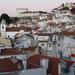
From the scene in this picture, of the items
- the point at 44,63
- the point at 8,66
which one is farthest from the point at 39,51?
the point at 8,66

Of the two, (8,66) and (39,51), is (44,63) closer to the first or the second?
(8,66)

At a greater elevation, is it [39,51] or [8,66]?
[8,66]

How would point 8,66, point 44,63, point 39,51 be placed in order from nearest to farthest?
point 8,66, point 44,63, point 39,51

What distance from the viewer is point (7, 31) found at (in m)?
47.3

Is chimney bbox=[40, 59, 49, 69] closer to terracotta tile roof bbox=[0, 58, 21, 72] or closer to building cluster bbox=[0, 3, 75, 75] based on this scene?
building cluster bbox=[0, 3, 75, 75]

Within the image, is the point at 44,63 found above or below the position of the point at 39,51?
above

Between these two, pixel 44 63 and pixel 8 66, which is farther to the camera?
pixel 44 63

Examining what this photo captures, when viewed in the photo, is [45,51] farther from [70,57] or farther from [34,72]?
[34,72]

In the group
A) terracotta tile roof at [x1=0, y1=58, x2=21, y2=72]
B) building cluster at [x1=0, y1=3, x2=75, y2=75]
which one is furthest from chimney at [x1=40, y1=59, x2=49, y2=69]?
terracotta tile roof at [x1=0, y1=58, x2=21, y2=72]

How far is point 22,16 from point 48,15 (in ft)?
29.7

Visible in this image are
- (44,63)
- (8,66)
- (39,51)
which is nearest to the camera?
(8,66)

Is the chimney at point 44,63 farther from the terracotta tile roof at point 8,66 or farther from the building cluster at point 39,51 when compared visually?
the terracotta tile roof at point 8,66

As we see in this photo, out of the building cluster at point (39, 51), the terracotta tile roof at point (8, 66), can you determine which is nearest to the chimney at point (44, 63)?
the building cluster at point (39, 51)

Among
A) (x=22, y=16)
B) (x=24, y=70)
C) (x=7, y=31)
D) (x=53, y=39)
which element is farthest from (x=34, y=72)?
(x=22, y=16)
